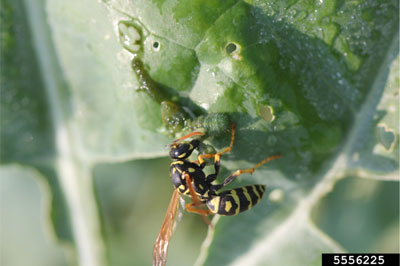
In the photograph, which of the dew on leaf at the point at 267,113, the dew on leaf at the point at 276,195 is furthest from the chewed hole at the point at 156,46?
the dew on leaf at the point at 276,195

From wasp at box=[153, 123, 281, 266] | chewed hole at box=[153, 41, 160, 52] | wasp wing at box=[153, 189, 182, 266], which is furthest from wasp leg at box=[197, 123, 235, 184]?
chewed hole at box=[153, 41, 160, 52]

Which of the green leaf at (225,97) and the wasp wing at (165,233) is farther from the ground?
the green leaf at (225,97)

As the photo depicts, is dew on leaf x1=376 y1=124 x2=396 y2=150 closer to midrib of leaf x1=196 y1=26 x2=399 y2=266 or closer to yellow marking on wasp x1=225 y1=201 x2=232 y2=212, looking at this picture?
midrib of leaf x1=196 y1=26 x2=399 y2=266

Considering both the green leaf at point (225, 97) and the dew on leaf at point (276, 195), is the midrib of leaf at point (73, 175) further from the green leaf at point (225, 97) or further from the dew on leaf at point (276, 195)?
the dew on leaf at point (276, 195)

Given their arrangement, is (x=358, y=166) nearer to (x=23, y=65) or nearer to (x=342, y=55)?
(x=342, y=55)

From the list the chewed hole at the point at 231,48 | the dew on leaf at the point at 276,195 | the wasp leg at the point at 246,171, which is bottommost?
the dew on leaf at the point at 276,195
